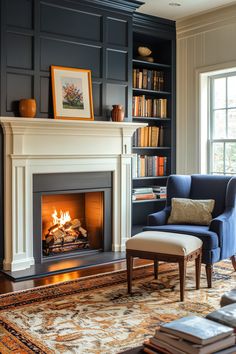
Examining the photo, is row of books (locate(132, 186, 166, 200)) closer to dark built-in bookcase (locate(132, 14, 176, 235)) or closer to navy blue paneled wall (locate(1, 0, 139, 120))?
dark built-in bookcase (locate(132, 14, 176, 235))

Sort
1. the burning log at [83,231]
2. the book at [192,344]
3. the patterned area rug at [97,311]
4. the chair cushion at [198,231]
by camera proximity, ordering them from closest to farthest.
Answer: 1. the book at [192,344]
2. the patterned area rug at [97,311]
3. the chair cushion at [198,231]
4. the burning log at [83,231]

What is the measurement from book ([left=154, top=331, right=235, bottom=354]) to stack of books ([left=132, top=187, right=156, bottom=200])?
392cm

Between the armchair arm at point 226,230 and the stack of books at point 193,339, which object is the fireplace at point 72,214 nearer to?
the armchair arm at point 226,230

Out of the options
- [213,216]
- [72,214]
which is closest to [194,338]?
[213,216]

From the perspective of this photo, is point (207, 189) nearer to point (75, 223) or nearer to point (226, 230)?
point (226, 230)

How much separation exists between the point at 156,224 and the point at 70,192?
1.03m

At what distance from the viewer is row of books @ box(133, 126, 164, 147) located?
6047 millimetres

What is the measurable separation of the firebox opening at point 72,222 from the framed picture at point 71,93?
35.5 inches

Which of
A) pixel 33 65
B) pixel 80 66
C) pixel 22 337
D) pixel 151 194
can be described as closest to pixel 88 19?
pixel 80 66

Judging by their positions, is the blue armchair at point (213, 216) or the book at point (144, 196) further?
the book at point (144, 196)

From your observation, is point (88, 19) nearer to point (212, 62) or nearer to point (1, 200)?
point (212, 62)

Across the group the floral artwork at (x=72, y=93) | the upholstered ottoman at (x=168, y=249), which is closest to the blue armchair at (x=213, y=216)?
the upholstered ottoman at (x=168, y=249)

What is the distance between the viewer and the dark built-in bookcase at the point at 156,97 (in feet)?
19.6

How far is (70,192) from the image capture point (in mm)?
5023
